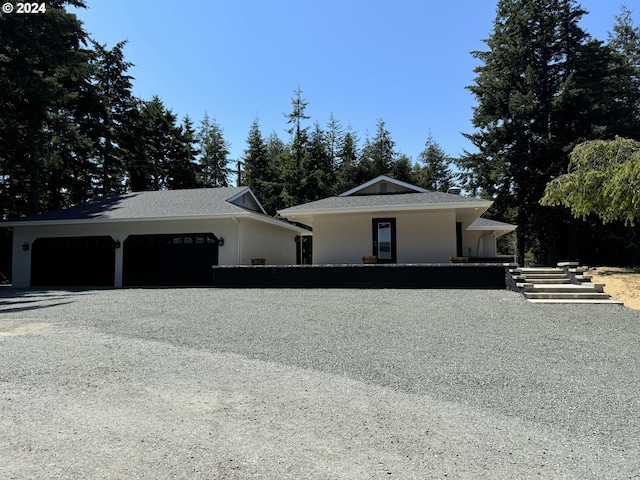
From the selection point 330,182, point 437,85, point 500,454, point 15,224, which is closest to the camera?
point 500,454

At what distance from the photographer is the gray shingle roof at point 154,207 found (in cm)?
1541

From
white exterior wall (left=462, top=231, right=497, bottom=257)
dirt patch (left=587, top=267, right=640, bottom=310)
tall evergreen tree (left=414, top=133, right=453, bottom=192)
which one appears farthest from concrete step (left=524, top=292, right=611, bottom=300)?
tall evergreen tree (left=414, top=133, right=453, bottom=192)

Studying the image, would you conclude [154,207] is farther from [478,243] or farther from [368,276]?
[478,243]

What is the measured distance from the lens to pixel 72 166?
2695 centimetres

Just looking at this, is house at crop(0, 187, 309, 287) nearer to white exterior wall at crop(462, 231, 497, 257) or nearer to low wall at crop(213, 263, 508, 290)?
low wall at crop(213, 263, 508, 290)

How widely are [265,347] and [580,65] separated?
1057 inches

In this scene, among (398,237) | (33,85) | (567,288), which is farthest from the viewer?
(33,85)

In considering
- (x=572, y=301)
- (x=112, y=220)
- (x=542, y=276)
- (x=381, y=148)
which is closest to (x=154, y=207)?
(x=112, y=220)

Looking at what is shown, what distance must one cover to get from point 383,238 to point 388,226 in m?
0.46

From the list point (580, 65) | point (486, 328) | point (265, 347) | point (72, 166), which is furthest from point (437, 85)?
point (72, 166)

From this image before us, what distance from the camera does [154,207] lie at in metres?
17.0

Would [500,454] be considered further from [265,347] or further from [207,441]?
[265,347]

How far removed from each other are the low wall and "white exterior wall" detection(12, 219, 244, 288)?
1.63m

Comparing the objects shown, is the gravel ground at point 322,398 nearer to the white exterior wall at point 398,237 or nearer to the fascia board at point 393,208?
the fascia board at point 393,208
